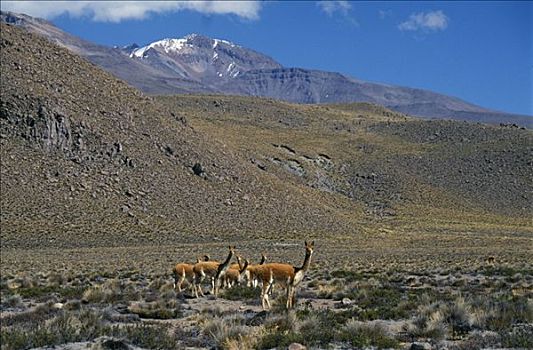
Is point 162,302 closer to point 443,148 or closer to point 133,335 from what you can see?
point 133,335

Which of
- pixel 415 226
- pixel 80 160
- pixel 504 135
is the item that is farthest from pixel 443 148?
pixel 80 160

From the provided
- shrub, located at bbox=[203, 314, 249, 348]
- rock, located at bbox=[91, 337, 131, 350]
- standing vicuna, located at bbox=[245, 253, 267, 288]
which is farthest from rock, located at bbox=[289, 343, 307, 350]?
standing vicuna, located at bbox=[245, 253, 267, 288]

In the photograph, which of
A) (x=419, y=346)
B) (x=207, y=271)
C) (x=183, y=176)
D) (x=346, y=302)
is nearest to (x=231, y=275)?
(x=207, y=271)

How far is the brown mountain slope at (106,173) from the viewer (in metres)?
58.3

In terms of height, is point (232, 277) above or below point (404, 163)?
below

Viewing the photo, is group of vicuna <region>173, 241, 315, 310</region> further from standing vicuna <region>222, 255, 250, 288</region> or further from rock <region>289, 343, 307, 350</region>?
rock <region>289, 343, 307, 350</region>

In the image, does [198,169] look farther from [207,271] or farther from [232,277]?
[207,271]

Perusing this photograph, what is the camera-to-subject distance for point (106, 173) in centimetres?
6525

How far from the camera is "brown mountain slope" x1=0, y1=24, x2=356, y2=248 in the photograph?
191 ft

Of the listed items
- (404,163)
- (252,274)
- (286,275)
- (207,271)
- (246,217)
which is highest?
(404,163)

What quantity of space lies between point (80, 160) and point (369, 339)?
186 feet

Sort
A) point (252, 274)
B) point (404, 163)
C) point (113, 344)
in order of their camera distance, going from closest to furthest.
A: point (113, 344), point (252, 274), point (404, 163)

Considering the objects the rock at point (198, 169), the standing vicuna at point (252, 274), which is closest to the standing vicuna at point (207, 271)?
the standing vicuna at point (252, 274)

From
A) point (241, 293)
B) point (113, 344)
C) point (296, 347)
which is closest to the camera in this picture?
point (296, 347)
